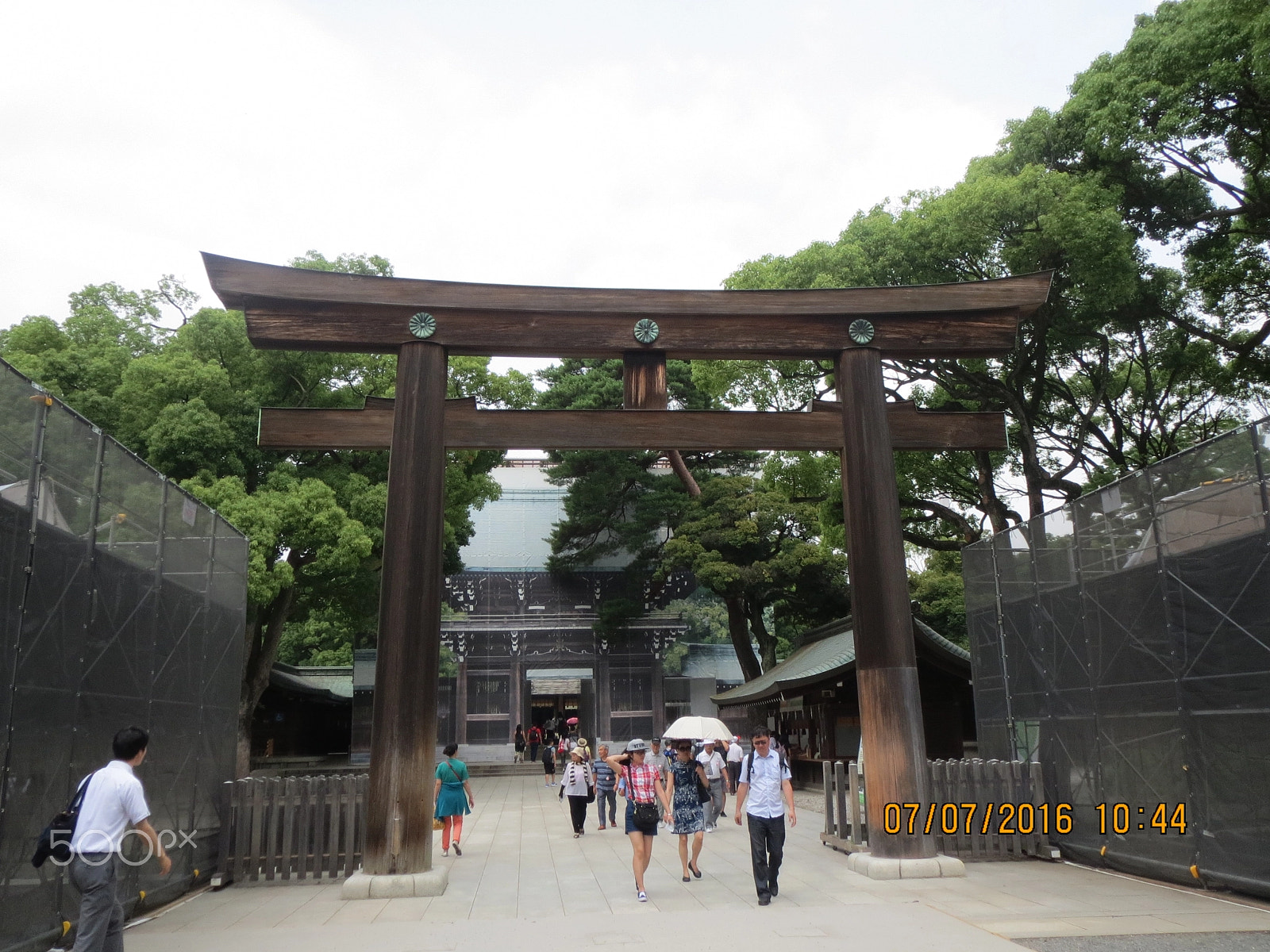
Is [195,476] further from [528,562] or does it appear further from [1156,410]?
[1156,410]

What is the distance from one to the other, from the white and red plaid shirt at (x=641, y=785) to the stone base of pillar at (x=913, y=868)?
2356 mm

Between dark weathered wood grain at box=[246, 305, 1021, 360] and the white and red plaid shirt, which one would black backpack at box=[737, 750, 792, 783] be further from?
dark weathered wood grain at box=[246, 305, 1021, 360]

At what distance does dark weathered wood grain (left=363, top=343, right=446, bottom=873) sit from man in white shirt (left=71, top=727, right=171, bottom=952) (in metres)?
3.54

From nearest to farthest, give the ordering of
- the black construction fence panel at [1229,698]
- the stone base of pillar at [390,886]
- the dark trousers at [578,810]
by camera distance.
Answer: the black construction fence panel at [1229,698] < the stone base of pillar at [390,886] < the dark trousers at [578,810]

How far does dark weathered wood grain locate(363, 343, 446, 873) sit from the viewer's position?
29.5 ft

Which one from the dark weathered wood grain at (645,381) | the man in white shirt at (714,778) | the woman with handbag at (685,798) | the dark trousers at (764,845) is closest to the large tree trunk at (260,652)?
the man in white shirt at (714,778)

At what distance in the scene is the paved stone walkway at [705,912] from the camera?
6996mm

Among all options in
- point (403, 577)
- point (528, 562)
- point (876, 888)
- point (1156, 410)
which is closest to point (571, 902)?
point (876, 888)

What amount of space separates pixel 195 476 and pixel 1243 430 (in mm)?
20041

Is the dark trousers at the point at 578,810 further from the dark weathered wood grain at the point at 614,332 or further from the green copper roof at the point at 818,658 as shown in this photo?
the dark weathered wood grain at the point at 614,332

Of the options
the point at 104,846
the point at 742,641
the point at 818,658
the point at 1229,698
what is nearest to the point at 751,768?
the point at 1229,698

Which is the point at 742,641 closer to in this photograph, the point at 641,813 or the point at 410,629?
the point at 641,813

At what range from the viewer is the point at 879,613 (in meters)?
9.84

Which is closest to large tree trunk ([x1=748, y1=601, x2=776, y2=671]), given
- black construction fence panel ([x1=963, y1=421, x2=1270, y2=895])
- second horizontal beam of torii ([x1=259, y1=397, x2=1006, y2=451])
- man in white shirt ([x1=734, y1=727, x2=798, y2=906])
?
black construction fence panel ([x1=963, y1=421, x2=1270, y2=895])
